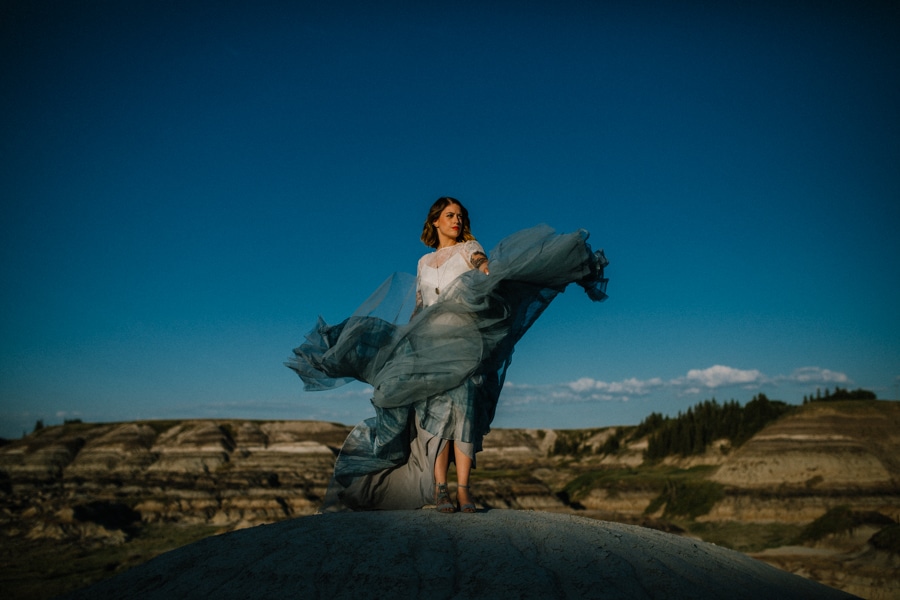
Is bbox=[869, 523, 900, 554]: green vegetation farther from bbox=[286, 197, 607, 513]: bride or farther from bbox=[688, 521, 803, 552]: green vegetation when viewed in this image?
bbox=[286, 197, 607, 513]: bride

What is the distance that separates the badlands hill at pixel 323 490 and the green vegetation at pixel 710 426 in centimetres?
185

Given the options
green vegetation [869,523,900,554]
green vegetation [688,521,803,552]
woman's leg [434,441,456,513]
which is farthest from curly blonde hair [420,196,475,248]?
green vegetation [688,521,803,552]

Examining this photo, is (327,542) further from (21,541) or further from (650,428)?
(650,428)

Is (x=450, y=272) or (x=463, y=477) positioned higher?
(x=450, y=272)

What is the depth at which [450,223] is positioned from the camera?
5.46 metres

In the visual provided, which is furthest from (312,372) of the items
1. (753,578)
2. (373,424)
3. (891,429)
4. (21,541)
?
(891,429)

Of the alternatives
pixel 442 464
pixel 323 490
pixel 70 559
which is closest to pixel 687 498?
pixel 323 490

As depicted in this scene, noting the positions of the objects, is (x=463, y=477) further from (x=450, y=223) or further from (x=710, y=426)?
(x=710, y=426)

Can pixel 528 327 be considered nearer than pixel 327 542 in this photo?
No

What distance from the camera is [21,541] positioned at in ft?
131

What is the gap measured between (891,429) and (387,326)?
52.4 metres

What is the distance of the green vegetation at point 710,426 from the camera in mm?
62031

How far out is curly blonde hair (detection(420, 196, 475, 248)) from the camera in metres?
5.54

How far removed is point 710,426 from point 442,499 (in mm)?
66876
